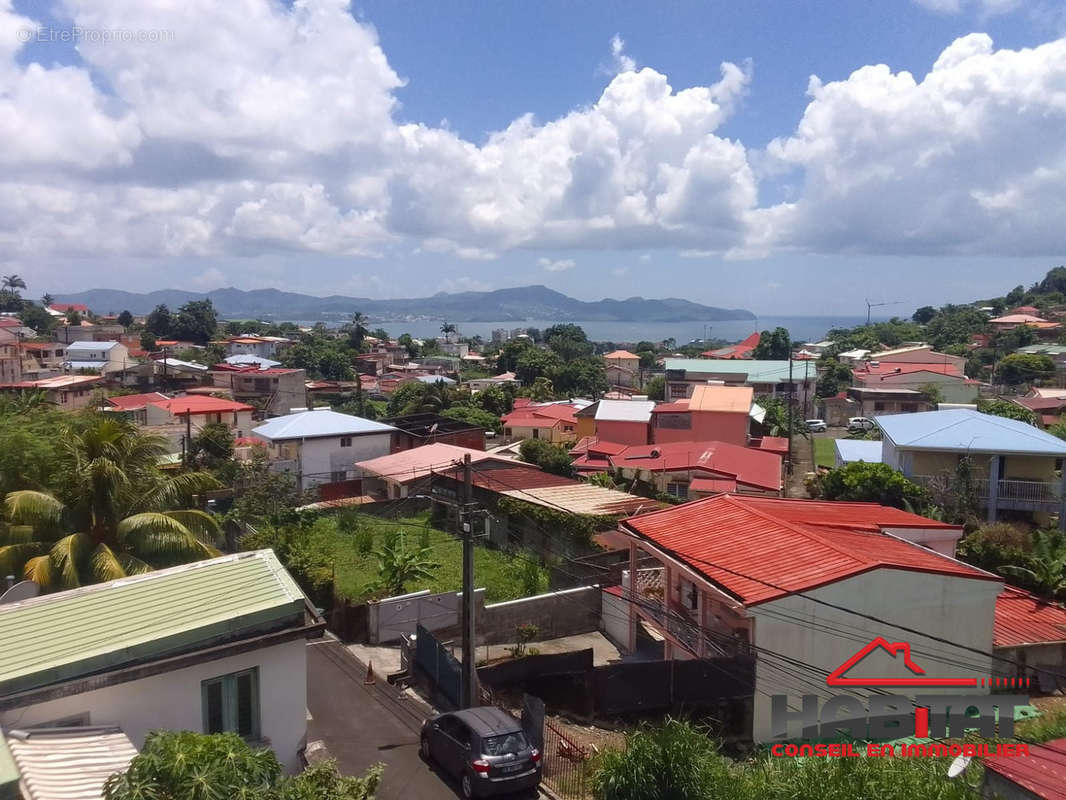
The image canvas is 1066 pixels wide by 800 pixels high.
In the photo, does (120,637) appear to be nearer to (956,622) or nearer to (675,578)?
(675,578)

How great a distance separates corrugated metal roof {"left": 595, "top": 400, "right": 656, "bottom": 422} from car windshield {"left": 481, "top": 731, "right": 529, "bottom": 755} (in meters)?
34.4

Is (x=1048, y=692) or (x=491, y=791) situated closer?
(x=491, y=791)

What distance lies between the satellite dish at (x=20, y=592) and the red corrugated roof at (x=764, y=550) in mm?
11309

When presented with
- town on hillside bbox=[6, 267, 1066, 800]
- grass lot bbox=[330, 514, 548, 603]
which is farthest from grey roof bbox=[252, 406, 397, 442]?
grass lot bbox=[330, 514, 548, 603]

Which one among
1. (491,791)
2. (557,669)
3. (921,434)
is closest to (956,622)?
(557,669)

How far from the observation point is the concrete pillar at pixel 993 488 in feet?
91.9

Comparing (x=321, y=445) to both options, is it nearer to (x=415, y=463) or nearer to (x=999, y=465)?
(x=415, y=463)

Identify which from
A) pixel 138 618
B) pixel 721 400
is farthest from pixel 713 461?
pixel 138 618

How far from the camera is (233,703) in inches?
381

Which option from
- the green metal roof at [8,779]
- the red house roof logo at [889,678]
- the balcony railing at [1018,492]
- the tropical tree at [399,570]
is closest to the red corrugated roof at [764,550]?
the red house roof logo at [889,678]

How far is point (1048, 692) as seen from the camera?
17250 millimetres

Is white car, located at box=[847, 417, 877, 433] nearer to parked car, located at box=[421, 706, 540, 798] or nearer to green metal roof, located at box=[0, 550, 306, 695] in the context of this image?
parked car, located at box=[421, 706, 540, 798]

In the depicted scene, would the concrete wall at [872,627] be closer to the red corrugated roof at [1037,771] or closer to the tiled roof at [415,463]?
the red corrugated roof at [1037,771]

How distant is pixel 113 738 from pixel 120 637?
1.18 m
